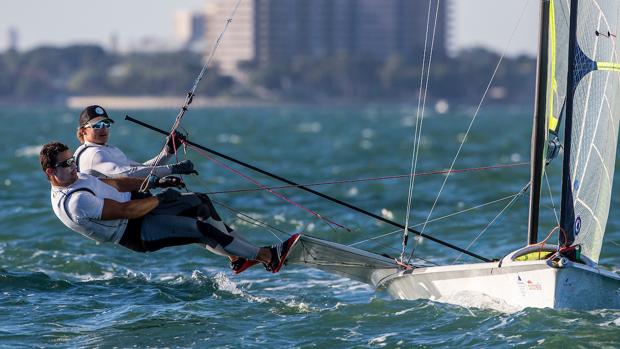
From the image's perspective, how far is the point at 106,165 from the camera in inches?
356

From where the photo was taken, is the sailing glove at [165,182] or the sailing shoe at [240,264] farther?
the sailing shoe at [240,264]

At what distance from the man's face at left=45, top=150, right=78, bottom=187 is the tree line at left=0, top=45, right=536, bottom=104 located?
152980 millimetres

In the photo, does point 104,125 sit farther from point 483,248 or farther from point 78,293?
point 483,248

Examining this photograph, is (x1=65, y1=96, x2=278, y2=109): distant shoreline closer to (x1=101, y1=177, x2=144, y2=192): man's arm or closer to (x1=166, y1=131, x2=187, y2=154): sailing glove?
(x1=166, y1=131, x2=187, y2=154): sailing glove

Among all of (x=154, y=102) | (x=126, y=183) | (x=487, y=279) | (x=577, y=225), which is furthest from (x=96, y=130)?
(x=154, y=102)

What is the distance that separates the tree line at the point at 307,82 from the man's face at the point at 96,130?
6001 inches

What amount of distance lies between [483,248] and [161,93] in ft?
511

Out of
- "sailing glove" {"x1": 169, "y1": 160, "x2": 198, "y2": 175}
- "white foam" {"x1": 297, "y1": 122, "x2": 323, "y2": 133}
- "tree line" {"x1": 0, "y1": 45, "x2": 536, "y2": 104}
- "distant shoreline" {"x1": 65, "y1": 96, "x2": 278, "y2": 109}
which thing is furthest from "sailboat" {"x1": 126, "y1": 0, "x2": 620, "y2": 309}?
"tree line" {"x1": 0, "y1": 45, "x2": 536, "y2": 104}

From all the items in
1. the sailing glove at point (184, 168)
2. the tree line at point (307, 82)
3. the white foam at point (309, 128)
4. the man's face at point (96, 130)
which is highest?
the tree line at point (307, 82)

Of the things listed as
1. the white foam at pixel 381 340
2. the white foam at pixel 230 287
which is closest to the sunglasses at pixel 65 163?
the white foam at pixel 230 287

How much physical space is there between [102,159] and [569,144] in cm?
356

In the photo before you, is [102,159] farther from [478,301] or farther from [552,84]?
[552,84]

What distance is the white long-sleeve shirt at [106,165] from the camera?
9.05m

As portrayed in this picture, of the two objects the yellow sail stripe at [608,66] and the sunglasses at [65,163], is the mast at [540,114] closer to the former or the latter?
the yellow sail stripe at [608,66]
